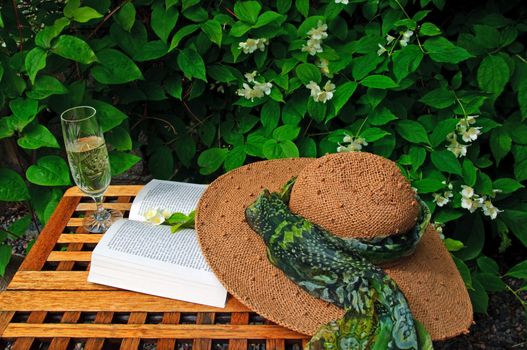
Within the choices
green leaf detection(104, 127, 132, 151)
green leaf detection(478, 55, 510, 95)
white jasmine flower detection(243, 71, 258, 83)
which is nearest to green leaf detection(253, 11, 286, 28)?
white jasmine flower detection(243, 71, 258, 83)

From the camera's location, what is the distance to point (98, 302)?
91 centimetres

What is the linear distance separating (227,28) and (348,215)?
97cm

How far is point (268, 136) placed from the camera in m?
1.62

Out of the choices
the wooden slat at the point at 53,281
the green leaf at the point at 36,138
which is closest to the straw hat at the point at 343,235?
the wooden slat at the point at 53,281

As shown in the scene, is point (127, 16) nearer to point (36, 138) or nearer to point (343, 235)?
point (36, 138)

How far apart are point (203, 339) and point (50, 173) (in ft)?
2.52

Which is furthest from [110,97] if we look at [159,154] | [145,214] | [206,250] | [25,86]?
[206,250]

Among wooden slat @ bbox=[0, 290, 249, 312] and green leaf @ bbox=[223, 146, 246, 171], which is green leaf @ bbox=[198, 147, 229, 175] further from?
wooden slat @ bbox=[0, 290, 249, 312]

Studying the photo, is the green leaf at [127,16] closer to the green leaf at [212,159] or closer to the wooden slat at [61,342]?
the green leaf at [212,159]

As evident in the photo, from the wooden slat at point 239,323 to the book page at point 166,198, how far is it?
290mm

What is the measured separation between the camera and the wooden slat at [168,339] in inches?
32.7

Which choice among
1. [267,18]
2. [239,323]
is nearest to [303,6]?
[267,18]

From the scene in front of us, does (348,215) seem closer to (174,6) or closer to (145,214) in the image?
(145,214)

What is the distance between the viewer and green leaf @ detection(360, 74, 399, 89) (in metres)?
1.41
